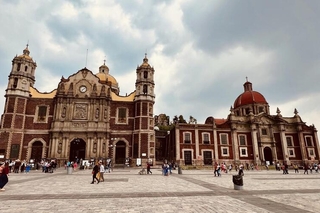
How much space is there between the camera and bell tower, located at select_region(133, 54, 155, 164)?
38000 millimetres

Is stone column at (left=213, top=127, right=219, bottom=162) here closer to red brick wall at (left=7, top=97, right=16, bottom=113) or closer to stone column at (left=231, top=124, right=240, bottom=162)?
stone column at (left=231, top=124, right=240, bottom=162)

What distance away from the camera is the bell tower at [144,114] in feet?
125

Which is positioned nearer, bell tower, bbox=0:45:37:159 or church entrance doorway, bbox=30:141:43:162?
bell tower, bbox=0:45:37:159

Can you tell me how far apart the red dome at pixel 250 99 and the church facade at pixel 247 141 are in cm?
642

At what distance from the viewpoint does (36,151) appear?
3694 centimetres

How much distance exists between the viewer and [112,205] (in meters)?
7.27

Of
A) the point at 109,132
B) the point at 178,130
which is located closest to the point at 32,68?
the point at 109,132

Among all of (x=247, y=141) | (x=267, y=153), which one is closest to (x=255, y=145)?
(x=247, y=141)

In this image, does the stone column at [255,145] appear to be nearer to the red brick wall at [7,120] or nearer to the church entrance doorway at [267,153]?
the church entrance doorway at [267,153]

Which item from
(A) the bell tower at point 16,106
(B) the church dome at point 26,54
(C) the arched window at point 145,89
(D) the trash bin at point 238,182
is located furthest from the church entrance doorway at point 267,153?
(B) the church dome at point 26,54

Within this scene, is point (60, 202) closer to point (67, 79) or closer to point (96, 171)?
point (96, 171)

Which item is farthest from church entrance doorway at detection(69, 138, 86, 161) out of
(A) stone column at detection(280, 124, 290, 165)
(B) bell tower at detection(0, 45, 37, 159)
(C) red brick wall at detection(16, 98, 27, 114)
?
(A) stone column at detection(280, 124, 290, 165)

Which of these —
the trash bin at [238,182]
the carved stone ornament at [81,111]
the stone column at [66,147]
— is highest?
the carved stone ornament at [81,111]

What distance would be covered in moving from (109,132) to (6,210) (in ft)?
106
